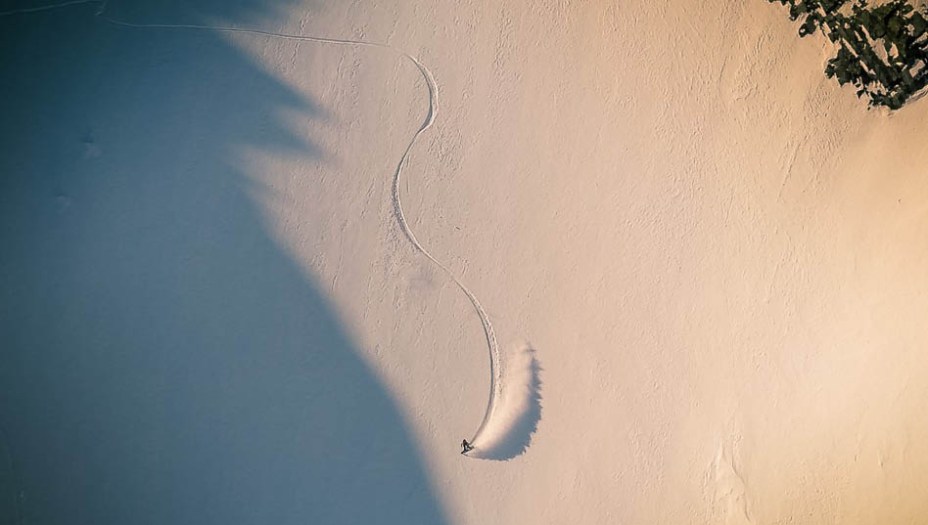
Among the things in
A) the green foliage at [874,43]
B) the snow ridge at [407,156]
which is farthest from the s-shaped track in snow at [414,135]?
the green foliage at [874,43]

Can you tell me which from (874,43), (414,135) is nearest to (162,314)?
(414,135)

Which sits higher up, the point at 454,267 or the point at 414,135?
the point at 414,135

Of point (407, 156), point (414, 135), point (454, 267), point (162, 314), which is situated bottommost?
point (162, 314)

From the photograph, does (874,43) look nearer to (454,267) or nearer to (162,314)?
(454,267)

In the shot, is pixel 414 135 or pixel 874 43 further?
pixel 414 135

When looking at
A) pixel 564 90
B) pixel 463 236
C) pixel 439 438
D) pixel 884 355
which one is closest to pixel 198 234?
pixel 463 236
